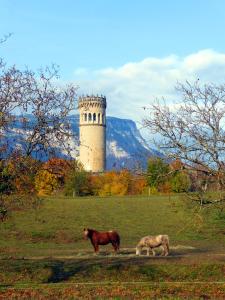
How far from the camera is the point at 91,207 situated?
6053 centimetres

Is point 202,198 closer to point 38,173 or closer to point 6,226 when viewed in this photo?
point 38,173

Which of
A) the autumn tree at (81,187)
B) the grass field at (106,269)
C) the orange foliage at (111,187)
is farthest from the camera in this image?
the orange foliage at (111,187)


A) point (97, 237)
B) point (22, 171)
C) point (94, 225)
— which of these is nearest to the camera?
point (22, 171)

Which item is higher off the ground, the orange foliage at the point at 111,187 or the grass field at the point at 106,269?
the orange foliage at the point at 111,187

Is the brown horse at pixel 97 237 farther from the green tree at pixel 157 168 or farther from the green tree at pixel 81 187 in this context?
the green tree at pixel 81 187

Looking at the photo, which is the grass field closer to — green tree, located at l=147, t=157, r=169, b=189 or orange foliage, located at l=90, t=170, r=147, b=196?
green tree, located at l=147, t=157, r=169, b=189

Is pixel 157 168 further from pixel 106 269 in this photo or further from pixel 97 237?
pixel 97 237

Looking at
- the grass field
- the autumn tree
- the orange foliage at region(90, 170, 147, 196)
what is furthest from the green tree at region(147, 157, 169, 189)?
the orange foliage at region(90, 170, 147, 196)

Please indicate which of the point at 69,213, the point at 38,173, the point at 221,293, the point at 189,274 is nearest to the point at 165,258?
the point at 189,274

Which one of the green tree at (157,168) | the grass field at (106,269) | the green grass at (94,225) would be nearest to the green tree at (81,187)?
the green grass at (94,225)

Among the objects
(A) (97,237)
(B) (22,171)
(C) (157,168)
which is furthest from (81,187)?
(B) (22,171)

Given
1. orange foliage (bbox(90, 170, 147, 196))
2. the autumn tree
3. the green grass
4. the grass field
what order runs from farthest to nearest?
orange foliage (bbox(90, 170, 147, 196))
the autumn tree
the green grass
the grass field

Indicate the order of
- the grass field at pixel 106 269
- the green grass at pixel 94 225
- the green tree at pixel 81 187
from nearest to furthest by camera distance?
the grass field at pixel 106 269
the green grass at pixel 94 225
the green tree at pixel 81 187

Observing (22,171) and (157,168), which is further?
(157,168)
